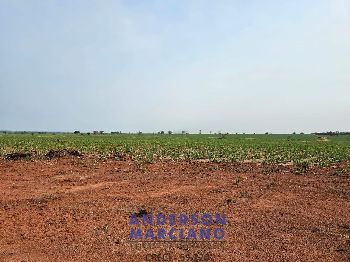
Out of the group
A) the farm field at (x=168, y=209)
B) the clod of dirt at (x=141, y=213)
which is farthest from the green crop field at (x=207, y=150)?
the clod of dirt at (x=141, y=213)

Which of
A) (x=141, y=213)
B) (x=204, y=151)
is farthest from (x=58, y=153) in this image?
(x=141, y=213)

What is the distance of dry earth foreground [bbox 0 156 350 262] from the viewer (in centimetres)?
665

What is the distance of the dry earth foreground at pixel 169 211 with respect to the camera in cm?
665

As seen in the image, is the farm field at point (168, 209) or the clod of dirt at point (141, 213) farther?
the clod of dirt at point (141, 213)

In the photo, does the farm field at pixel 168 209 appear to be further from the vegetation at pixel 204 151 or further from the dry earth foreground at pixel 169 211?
the vegetation at pixel 204 151

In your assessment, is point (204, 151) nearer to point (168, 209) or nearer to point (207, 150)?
point (207, 150)

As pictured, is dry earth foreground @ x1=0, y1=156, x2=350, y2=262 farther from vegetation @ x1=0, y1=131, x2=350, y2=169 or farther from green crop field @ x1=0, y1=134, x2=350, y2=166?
green crop field @ x1=0, y1=134, x2=350, y2=166

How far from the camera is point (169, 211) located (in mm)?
9141

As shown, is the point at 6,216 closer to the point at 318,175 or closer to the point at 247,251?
the point at 247,251

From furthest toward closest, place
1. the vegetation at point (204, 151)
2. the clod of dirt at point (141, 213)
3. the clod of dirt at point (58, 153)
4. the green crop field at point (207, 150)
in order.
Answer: the green crop field at point (207, 150)
the vegetation at point (204, 151)
the clod of dirt at point (58, 153)
the clod of dirt at point (141, 213)

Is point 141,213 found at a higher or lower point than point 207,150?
lower

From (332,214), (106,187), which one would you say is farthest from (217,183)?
(332,214)

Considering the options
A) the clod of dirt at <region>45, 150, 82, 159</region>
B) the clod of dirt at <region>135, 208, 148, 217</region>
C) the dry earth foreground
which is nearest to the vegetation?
the clod of dirt at <region>45, 150, 82, 159</region>

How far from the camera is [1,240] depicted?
23.5 feet
